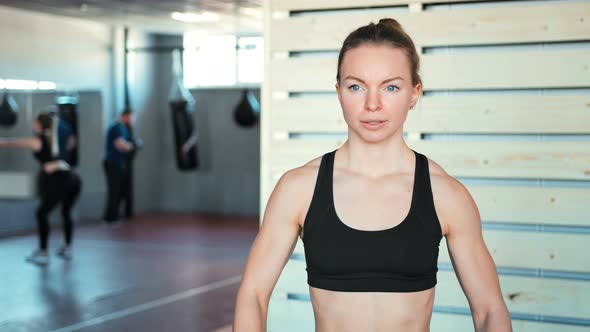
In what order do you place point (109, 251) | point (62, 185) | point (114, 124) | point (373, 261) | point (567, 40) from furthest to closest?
point (114, 124) < point (109, 251) < point (62, 185) < point (567, 40) < point (373, 261)

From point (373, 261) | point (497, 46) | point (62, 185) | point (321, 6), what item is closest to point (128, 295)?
point (62, 185)

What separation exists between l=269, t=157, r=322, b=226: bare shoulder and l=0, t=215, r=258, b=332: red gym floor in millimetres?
3486

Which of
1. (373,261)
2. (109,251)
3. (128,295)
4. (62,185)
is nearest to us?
(373,261)

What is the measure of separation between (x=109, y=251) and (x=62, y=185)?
3.43 ft

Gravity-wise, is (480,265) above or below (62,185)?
above

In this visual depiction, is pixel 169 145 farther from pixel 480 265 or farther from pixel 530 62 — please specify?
pixel 480 265

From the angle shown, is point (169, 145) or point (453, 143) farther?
point (169, 145)

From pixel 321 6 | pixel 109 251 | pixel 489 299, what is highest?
pixel 321 6

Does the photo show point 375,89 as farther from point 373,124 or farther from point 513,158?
point 513,158

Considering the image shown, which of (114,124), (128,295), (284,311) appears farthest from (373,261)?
(114,124)

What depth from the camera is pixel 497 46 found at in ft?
10.8

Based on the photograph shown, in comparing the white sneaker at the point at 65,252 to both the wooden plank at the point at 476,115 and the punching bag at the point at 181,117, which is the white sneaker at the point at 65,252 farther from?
the wooden plank at the point at 476,115

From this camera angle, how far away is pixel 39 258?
7730mm

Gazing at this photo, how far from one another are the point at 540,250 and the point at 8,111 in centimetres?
832
